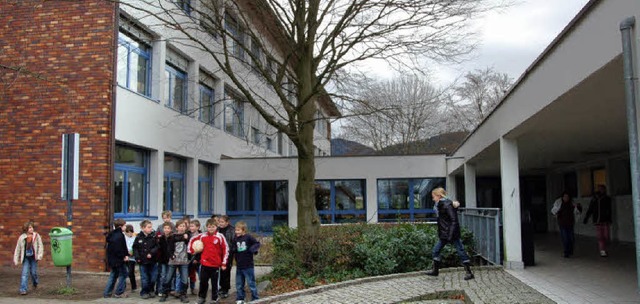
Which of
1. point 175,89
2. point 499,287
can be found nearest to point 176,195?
point 175,89

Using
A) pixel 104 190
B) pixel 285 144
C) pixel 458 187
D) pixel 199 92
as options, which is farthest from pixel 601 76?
pixel 285 144

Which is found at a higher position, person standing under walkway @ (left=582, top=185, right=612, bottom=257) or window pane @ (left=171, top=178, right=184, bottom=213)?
window pane @ (left=171, top=178, right=184, bottom=213)

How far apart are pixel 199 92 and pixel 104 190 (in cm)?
910

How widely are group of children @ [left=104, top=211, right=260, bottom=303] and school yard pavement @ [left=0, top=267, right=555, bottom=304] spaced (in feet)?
1.21

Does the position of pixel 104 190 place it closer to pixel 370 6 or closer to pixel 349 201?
pixel 370 6

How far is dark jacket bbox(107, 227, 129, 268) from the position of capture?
1029 centimetres

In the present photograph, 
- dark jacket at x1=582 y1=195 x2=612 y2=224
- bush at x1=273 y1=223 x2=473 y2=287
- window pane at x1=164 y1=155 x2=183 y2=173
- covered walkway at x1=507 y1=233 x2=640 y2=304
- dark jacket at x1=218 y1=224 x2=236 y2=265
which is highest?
window pane at x1=164 y1=155 x2=183 y2=173

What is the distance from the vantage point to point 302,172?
43.8 ft

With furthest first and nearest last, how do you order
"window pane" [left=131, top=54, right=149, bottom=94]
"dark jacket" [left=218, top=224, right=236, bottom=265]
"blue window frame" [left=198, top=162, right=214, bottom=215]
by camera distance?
"blue window frame" [left=198, top=162, right=214, bottom=215], "window pane" [left=131, top=54, right=149, bottom=94], "dark jacket" [left=218, top=224, right=236, bottom=265]

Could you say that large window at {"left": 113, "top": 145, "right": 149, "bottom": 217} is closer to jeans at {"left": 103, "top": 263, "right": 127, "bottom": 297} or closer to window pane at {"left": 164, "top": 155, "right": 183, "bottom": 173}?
window pane at {"left": 164, "top": 155, "right": 183, "bottom": 173}

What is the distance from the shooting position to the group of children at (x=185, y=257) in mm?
9414

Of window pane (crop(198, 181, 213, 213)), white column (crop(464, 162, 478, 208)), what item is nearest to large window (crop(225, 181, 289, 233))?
window pane (crop(198, 181, 213, 213))

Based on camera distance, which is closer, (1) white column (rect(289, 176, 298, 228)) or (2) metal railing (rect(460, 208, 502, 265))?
(2) metal railing (rect(460, 208, 502, 265))

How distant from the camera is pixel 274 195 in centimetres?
2566
